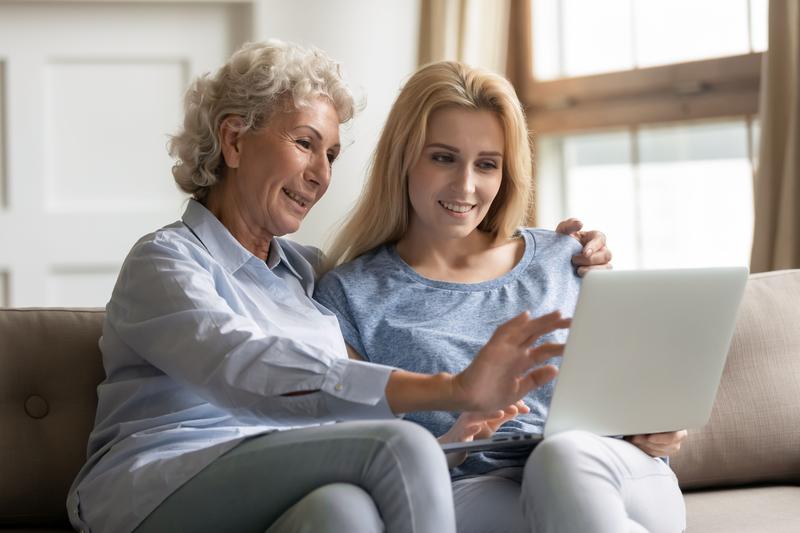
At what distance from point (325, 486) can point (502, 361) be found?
0.27 meters

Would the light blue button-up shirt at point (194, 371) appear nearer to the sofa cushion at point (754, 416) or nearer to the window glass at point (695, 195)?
the sofa cushion at point (754, 416)

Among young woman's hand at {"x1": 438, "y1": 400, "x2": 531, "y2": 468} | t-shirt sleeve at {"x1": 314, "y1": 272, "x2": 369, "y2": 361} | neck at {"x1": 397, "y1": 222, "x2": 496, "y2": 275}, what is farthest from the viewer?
neck at {"x1": 397, "y1": 222, "x2": 496, "y2": 275}

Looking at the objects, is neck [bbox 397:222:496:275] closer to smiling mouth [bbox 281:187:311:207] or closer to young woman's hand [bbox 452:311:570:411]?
smiling mouth [bbox 281:187:311:207]

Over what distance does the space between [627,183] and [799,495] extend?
5.25 ft

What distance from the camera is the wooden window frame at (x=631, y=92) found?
3.12m

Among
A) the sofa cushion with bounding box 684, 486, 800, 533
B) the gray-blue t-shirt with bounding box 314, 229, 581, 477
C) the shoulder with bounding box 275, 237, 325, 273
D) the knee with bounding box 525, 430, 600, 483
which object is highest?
Answer: the shoulder with bounding box 275, 237, 325, 273


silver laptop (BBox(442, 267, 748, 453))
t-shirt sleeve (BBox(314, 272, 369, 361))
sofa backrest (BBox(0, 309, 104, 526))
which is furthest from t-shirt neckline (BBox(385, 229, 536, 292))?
sofa backrest (BBox(0, 309, 104, 526))

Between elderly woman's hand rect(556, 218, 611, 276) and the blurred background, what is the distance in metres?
1.23

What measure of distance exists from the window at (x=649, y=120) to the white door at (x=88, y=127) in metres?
1.12

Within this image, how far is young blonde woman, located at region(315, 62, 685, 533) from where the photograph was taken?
1895mm

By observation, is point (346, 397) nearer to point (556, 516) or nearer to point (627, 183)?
point (556, 516)

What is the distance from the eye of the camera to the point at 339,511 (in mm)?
1339

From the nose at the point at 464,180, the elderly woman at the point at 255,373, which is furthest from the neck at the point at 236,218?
the nose at the point at 464,180

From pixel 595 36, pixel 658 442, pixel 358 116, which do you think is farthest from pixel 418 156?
pixel 595 36
